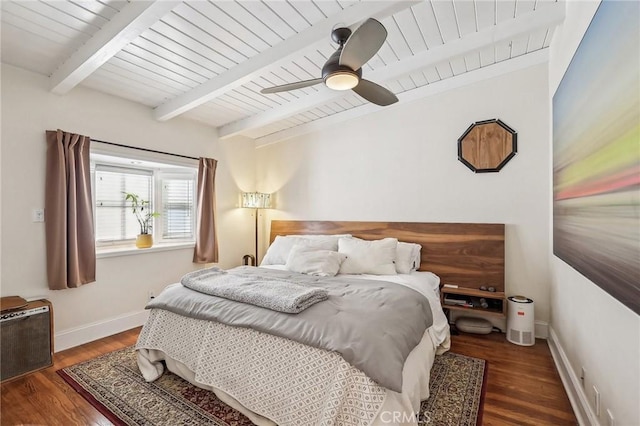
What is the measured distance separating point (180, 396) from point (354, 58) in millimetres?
2410

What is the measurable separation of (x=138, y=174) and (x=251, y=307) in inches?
107

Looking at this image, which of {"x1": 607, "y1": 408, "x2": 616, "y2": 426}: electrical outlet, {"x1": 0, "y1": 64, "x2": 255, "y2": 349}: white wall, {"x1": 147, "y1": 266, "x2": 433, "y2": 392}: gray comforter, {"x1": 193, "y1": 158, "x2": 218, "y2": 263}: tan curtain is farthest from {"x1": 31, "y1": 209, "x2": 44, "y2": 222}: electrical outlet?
{"x1": 607, "y1": 408, "x2": 616, "y2": 426}: electrical outlet

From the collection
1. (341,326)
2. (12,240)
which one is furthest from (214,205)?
(341,326)

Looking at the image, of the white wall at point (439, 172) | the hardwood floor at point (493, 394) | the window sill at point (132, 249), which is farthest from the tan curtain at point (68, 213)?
the white wall at point (439, 172)

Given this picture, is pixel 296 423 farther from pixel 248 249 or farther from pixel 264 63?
pixel 248 249

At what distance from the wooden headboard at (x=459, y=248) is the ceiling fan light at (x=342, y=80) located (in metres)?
1.96

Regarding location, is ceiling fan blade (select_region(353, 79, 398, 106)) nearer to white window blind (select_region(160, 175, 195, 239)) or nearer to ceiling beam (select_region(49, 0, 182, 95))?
ceiling beam (select_region(49, 0, 182, 95))

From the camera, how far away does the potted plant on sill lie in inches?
134

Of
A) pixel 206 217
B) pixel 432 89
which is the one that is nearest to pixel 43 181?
pixel 206 217

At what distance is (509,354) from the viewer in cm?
255

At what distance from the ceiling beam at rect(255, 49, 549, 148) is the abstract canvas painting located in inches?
54.4

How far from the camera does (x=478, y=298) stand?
3.04 meters

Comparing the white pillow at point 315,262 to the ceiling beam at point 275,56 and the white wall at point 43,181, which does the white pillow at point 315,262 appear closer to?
the white wall at point 43,181

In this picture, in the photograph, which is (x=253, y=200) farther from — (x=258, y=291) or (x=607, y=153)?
(x=607, y=153)
